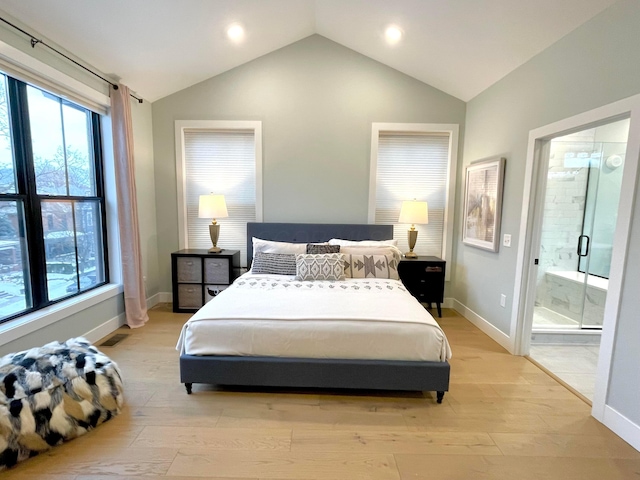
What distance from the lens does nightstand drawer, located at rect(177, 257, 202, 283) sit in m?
3.81

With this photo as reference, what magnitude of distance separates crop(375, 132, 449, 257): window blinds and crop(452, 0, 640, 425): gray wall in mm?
312

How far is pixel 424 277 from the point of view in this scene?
12.5 feet

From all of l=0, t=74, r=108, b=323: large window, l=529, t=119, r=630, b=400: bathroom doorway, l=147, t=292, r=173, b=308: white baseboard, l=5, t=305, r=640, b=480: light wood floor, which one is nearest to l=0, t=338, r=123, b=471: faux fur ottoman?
l=5, t=305, r=640, b=480: light wood floor

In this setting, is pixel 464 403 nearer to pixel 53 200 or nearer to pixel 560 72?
pixel 560 72

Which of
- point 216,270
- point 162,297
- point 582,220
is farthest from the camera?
point 162,297

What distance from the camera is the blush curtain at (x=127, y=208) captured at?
323 cm

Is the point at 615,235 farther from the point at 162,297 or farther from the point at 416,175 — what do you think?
the point at 162,297

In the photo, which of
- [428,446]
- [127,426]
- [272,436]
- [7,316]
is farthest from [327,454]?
Answer: [7,316]

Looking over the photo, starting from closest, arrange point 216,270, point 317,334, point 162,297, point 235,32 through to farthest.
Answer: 1. point 317,334
2. point 235,32
3. point 216,270
4. point 162,297

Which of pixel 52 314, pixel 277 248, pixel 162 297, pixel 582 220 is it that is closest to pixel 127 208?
pixel 52 314

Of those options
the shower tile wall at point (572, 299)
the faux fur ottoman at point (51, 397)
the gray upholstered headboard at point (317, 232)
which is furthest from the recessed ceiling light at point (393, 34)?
the faux fur ottoman at point (51, 397)

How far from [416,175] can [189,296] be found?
3362 mm

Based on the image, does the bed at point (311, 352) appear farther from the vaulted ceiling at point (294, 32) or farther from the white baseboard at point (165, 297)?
the vaulted ceiling at point (294, 32)

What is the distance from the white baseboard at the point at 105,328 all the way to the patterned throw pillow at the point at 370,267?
258 centimetres
